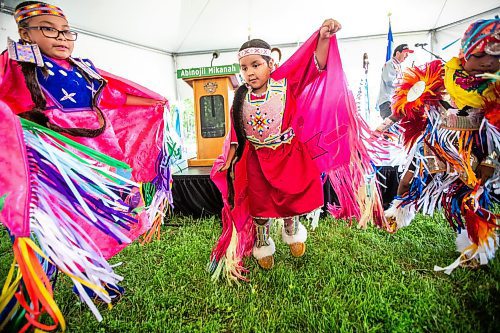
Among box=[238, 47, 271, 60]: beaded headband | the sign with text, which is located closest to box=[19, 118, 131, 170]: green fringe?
box=[238, 47, 271, 60]: beaded headband

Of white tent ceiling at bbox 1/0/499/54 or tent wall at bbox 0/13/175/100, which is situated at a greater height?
white tent ceiling at bbox 1/0/499/54

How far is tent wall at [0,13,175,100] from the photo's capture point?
351 centimetres

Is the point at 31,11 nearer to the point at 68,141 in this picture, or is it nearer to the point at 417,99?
the point at 68,141

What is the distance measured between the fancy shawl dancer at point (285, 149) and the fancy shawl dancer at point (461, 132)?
1.04 feet

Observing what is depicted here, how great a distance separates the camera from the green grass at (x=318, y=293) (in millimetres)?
1156

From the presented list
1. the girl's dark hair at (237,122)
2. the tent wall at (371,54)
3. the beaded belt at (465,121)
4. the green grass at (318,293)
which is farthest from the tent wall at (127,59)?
the beaded belt at (465,121)

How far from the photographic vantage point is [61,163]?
3.32 ft

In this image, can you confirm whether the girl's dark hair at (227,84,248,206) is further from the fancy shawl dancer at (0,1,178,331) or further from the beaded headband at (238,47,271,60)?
the fancy shawl dancer at (0,1,178,331)

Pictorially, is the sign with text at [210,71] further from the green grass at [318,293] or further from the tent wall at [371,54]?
the tent wall at [371,54]

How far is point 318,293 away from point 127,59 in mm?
4329

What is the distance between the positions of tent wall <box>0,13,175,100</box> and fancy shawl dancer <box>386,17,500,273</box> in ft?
11.1

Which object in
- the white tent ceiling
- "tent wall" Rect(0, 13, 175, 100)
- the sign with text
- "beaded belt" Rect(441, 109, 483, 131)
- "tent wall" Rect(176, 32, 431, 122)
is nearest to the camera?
"beaded belt" Rect(441, 109, 483, 131)

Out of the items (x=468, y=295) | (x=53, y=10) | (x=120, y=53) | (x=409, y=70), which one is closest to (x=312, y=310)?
(x=468, y=295)

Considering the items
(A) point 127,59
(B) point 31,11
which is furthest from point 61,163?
(A) point 127,59
